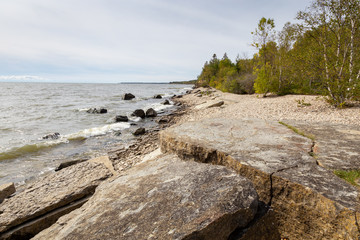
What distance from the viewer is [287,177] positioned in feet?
6.59

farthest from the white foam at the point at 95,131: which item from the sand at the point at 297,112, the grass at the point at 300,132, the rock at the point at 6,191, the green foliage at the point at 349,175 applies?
the green foliage at the point at 349,175

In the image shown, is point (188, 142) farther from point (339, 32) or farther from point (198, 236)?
point (339, 32)

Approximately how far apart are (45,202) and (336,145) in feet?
16.3

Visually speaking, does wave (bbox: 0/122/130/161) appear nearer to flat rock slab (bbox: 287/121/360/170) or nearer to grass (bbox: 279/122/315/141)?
grass (bbox: 279/122/315/141)

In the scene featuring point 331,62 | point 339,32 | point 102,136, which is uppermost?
point 339,32

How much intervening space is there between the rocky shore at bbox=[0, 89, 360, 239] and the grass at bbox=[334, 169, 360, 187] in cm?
9

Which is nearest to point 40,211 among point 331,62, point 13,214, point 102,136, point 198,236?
point 13,214

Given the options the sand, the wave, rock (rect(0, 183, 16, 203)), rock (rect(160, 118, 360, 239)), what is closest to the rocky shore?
rock (rect(160, 118, 360, 239))

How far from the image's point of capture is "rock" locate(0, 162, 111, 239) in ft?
9.76

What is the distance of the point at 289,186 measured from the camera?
76.1 inches

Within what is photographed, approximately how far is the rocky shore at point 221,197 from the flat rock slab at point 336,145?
1 centimetres

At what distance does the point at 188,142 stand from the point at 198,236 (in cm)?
172

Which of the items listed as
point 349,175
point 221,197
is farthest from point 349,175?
point 221,197

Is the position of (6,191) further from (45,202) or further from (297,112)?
(297,112)
